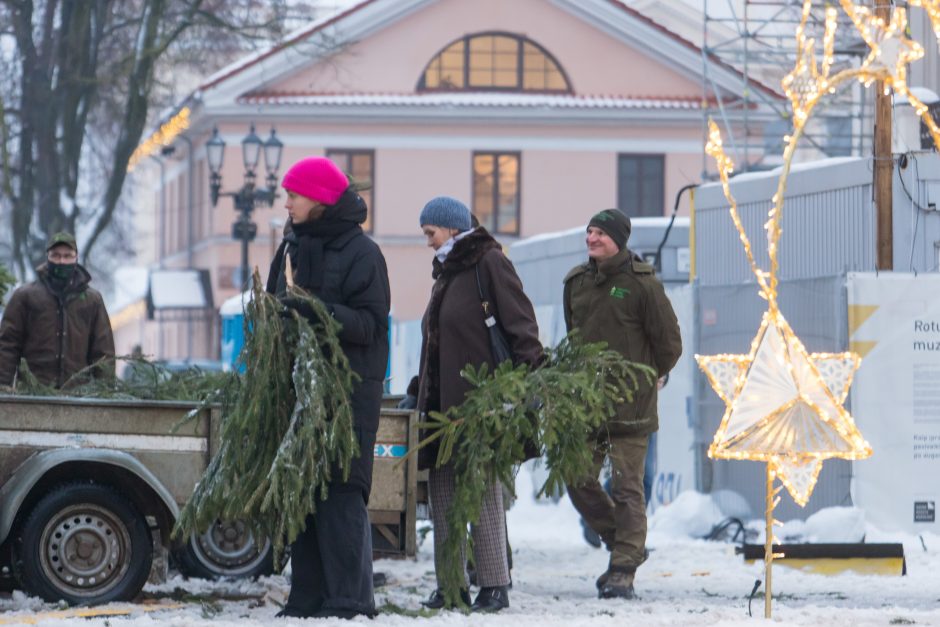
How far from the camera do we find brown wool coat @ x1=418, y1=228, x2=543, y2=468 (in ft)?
29.7

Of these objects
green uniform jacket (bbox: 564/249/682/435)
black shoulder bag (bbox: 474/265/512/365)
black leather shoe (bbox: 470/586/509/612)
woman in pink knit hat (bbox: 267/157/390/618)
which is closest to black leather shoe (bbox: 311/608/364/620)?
woman in pink knit hat (bbox: 267/157/390/618)

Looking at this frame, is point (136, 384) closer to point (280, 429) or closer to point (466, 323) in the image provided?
point (466, 323)

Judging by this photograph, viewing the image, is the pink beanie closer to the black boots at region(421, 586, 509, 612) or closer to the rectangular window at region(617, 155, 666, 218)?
the black boots at region(421, 586, 509, 612)

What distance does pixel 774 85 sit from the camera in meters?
48.3

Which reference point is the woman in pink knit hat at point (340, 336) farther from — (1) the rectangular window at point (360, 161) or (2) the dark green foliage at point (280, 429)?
(1) the rectangular window at point (360, 161)

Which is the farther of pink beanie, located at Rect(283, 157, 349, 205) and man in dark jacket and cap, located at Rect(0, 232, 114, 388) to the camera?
man in dark jacket and cap, located at Rect(0, 232, 114, 388)

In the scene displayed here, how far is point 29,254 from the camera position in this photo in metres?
30.5

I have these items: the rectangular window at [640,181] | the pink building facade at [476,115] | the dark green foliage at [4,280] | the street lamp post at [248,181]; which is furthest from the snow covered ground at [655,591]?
the rectangular window at [640,181]

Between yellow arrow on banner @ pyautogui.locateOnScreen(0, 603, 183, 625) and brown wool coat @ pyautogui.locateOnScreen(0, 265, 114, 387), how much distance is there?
3.42 metres

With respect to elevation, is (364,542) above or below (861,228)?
below

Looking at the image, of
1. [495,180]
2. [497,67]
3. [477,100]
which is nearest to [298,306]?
[477,100]

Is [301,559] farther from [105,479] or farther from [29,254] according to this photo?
[29,254]

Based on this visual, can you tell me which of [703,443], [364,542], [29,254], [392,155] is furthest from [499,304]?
[392,155]

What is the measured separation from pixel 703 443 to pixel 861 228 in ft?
6.60
